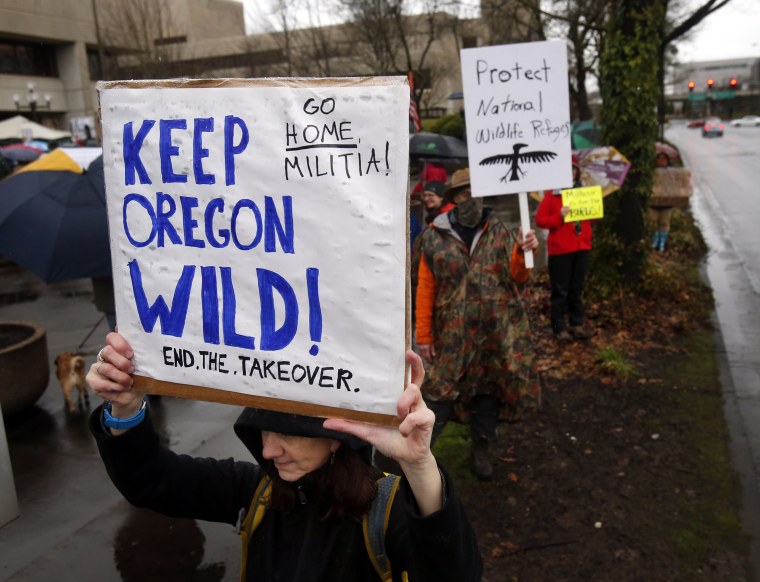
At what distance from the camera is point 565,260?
21.7ft

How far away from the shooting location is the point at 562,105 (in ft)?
13.3

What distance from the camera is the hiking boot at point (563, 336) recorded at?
22.0 ft

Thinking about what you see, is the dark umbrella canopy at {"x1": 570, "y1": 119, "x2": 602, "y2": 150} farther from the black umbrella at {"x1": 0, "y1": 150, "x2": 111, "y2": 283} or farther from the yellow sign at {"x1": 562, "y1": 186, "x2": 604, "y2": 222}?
the black umbrella at {"x1": 0, "y1": 150, "x2": 111, "y2": 283}

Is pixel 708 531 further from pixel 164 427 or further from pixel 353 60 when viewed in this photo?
pixel 353 60

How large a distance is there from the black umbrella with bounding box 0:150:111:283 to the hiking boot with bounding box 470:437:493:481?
3243 mm

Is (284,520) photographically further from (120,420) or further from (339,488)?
(120,420)

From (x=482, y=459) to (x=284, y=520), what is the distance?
8.85ft

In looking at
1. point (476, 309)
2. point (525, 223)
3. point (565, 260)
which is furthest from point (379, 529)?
point (565, 260)

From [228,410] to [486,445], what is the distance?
2.51 metres

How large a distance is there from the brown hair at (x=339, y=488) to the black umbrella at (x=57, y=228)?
4.02 m

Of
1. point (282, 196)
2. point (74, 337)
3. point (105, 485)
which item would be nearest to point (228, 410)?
point (105, 485)

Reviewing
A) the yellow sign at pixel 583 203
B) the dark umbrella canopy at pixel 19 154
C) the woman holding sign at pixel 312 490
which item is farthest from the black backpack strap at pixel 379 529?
the dark umbrella canopy at pixel 19 154

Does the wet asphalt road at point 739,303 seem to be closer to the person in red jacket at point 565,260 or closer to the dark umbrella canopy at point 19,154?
the person in red jacket at point 565,260

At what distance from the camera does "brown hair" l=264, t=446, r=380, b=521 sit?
1.67 m
